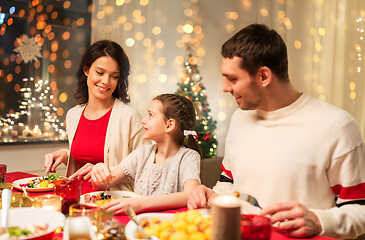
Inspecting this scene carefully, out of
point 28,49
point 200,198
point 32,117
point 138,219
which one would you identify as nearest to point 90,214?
point 138,219

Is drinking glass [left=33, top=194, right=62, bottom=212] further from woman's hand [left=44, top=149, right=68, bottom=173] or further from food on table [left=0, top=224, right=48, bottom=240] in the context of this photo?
woman's hand [left=44, top=149, right=68, bottom=173]

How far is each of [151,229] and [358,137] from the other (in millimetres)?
880

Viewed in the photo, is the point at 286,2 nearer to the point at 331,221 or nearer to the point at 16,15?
the point at 16,15

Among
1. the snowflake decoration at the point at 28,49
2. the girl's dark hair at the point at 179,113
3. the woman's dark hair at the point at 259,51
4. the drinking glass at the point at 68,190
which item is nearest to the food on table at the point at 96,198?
the drinking glass at the point at 68,190

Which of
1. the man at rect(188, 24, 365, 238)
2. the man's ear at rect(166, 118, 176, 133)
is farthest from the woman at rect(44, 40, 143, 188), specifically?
the man at rect(188, 24, 365, 238)

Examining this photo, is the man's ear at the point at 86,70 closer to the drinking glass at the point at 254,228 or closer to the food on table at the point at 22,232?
the food on table at the point at 22,232

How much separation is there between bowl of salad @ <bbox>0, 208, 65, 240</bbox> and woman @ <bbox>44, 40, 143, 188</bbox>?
4.11 ft

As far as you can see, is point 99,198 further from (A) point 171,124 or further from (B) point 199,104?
(B) point 199,104

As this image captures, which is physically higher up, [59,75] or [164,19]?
[164,19]

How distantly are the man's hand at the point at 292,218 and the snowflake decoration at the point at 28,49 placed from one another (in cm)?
356

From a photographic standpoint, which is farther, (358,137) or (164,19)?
(164,19)

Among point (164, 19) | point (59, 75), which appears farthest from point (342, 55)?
point (59, 75)

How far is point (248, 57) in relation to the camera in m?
1.59

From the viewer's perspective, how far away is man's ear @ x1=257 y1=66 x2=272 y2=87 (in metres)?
1.60
